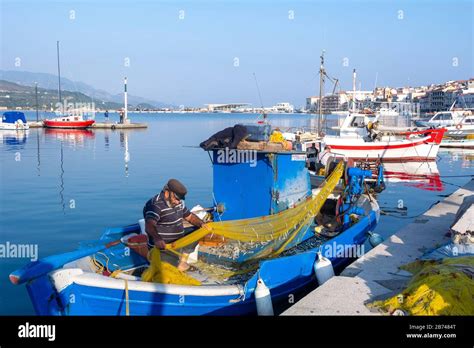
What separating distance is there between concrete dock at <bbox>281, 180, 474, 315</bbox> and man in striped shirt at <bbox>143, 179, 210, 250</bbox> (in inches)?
95.4

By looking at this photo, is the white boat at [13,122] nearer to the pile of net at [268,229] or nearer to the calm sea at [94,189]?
the calm sea at [94,189]

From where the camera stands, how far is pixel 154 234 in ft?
23.9

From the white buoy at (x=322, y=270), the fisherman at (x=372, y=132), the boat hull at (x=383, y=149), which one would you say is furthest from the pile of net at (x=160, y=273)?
the fisherman at (x=372, y=132)

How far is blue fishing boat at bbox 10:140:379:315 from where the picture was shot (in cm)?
646

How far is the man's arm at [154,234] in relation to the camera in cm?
723

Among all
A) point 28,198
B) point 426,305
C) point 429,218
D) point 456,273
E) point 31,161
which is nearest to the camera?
point 426,305

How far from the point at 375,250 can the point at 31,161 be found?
28.9 metres

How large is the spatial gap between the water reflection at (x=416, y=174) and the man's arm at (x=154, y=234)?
20158 mm

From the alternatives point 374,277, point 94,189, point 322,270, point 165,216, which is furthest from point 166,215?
point 94,189

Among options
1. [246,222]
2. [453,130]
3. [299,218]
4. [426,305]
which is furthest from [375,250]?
[453,130]

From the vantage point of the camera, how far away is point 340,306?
5.97 meters

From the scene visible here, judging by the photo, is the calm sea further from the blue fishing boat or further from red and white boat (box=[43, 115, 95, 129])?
red and white boat (box=[43, 115, 95, 129])

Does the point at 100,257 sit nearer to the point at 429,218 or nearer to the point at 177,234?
the point at 177,234
